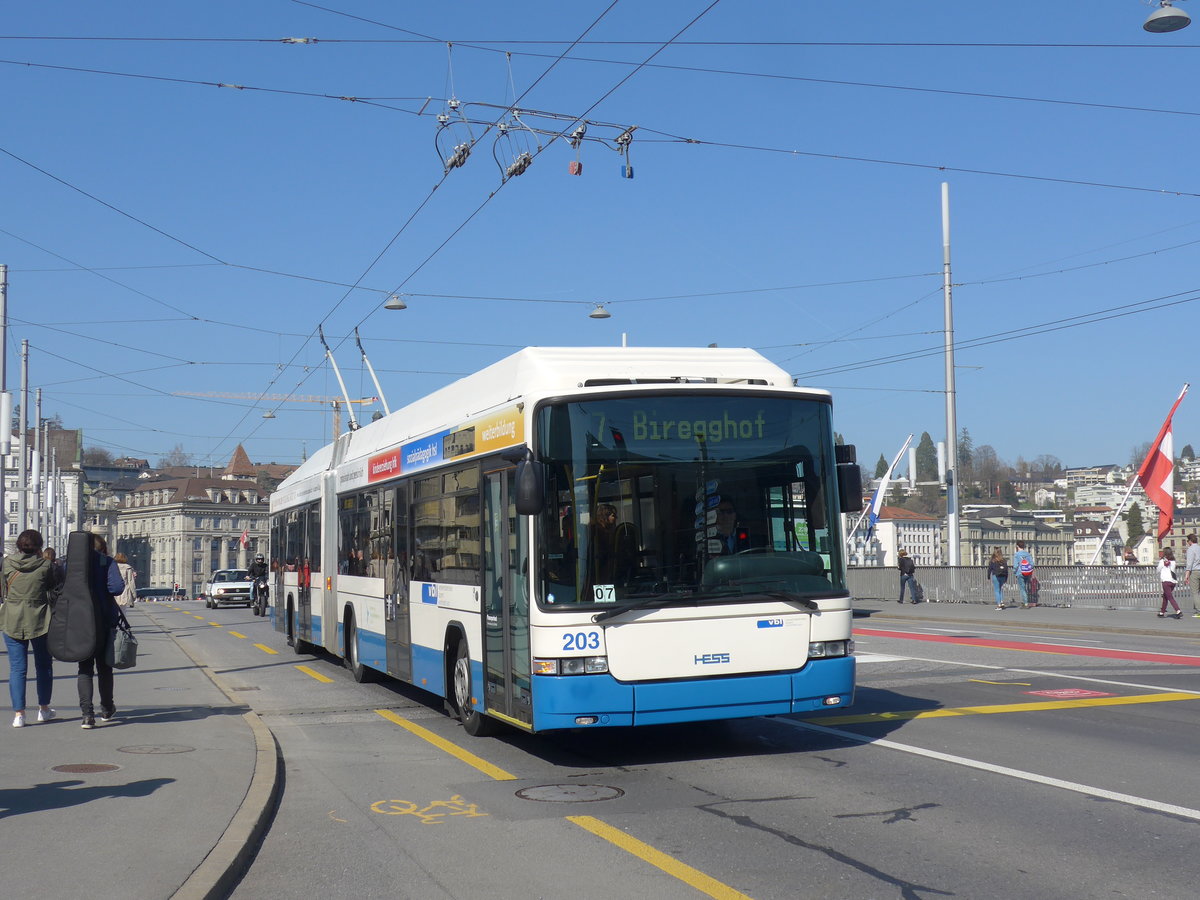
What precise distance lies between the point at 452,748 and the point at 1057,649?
12340mm

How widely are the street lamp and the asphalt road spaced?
8.20m

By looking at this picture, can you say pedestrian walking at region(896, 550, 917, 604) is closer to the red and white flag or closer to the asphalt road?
the red and white flag

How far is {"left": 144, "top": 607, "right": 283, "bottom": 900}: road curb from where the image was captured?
6195 millimetres

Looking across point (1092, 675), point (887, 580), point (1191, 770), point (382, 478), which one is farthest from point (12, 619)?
point (887, 580)

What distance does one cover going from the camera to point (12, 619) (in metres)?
11.9

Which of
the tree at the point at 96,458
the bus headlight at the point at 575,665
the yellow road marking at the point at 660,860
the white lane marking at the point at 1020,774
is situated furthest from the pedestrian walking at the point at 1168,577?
the tree at the point at 96,458

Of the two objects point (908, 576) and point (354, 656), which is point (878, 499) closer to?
point (908, 576)

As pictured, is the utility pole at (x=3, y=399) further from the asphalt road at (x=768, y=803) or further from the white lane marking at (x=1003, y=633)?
the white lane marking at (x=1003, y=633)

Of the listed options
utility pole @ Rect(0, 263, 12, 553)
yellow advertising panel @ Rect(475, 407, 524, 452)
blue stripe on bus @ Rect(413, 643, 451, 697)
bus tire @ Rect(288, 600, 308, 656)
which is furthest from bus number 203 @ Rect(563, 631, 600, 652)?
utility pole @ Rect(0, 263, 12, 553)

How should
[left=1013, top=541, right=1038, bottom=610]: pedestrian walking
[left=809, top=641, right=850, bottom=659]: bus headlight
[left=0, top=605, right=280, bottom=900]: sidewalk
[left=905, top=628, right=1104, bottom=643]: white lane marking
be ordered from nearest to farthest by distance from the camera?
[left=0, top=605, right=280, bottom=900]: sidewalk
[left=809, top=641, right=850, bottom=659]: bus headlight
[left=905, top=628, right=1104, bottom=643]: white lane marking
[left=1013, top=541, right=1038, bottom=610]: pedestrian walking

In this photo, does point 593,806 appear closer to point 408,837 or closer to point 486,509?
point 408,837

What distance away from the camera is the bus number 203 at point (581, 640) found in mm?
9352

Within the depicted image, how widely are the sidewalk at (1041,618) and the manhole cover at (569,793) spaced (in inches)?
705

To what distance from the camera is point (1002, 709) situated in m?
12.5
